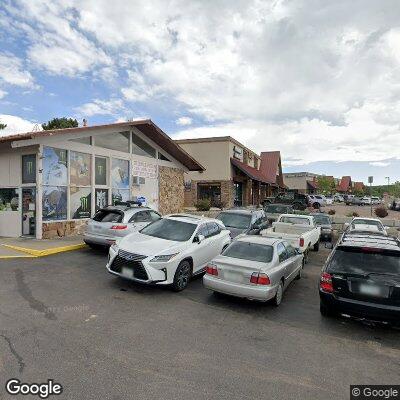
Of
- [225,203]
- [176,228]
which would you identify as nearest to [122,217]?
[176,228]

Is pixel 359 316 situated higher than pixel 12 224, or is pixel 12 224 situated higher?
pixel 12 224

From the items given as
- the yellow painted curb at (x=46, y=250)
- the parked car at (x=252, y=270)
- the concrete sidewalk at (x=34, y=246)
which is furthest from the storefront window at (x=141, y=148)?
the parked car at (x=252, y=270)

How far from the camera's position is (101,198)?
52.1 feet

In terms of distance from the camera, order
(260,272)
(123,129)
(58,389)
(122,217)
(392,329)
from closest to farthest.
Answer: (58,389) → (392,329) → (260,272) → (122,217) → (123,129)

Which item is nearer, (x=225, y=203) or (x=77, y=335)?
(x=77, y=335)

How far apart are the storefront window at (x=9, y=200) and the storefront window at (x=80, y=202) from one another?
81.9 inches

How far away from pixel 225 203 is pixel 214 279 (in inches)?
862

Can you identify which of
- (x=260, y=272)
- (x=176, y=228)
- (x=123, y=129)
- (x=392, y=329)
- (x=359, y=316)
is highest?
(x=123, y=129)

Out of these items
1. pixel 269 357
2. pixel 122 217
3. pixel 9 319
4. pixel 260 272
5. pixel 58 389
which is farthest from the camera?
pixel 122 217

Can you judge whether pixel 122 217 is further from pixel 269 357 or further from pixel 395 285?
pixel 395 285

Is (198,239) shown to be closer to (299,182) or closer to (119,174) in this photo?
(119,174)

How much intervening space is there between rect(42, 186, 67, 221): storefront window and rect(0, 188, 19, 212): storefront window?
4.62 feet

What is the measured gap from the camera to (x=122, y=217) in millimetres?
11062

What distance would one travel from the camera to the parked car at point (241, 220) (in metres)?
12.4
